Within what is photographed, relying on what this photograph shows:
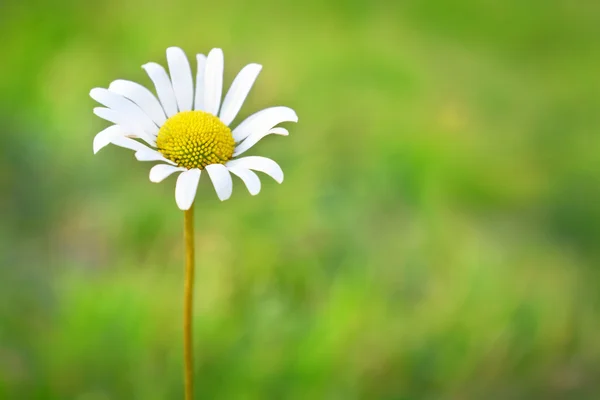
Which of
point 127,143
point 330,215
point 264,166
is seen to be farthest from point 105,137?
point 330,215

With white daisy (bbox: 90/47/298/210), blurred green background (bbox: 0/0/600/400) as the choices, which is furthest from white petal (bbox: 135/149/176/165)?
blurred green background (bbox: 0/0/600/400)

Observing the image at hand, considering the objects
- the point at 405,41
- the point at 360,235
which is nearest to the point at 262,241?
the point at 360,235

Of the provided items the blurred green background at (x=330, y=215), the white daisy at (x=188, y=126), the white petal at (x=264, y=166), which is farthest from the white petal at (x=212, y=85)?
the blurred green background at (x=330, y=215)

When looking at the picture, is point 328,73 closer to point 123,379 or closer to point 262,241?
point 262,241

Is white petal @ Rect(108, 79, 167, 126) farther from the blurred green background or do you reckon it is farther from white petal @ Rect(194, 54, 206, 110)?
the blurred green background

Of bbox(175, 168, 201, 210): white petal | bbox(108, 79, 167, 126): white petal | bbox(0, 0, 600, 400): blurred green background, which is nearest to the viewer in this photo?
bbox(175, 168, 201, 210): white petal

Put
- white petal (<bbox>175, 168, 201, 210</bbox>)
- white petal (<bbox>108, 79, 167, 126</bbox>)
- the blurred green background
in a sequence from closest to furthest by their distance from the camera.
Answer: white petal (<bbox>175, 168, 201, 210</bbox>) < white petal (<bbox>108, 79, 167, 126</bbox>) < the blurred green background

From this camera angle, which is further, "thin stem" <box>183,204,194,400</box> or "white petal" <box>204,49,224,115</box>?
"white petal" <box>204,49,224,115</box>

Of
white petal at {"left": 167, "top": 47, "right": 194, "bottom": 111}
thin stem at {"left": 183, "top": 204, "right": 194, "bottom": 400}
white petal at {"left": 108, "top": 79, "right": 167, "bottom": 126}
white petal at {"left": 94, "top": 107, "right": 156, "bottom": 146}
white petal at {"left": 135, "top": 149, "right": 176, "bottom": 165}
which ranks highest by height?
white petal at {"left": 167, "top": 47, "right": 194, "bottom": 111}
